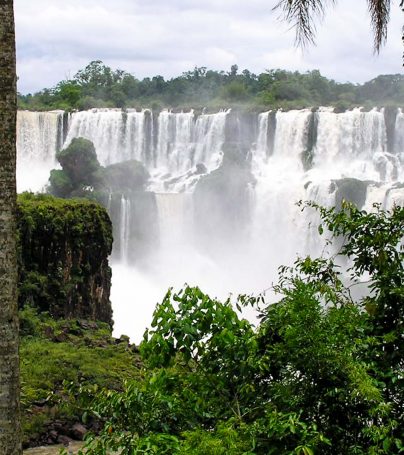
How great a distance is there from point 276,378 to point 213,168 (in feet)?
108

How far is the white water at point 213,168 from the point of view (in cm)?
3108

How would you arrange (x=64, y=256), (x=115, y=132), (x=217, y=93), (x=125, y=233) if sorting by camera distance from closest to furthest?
1. (x=64, y=256)
2. (x=125, y=233)
3. (x=115, y=132)
4. (x=217, y=93)

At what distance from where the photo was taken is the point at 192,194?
1361 inches

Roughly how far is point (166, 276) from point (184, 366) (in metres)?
26.5

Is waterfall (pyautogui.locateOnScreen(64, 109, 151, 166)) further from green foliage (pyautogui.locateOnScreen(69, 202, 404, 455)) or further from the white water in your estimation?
green foliage (pyautogui.locateOnScreen(69, 202, 404, 455))

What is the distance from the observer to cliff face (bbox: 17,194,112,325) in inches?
665

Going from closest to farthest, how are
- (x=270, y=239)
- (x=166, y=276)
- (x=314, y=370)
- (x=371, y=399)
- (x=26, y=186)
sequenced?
1. (x=371, y=399)
2. (x=314, y=370)
3. (x=166, y=276)
4. (x=270, y=239)
5. (x=26, y=186)

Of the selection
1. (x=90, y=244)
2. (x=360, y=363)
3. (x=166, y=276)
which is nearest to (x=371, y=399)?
(x=360, y=363)

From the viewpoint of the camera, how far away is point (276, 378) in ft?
15.3

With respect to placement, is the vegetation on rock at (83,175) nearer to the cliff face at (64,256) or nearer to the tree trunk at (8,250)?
the cliff face at (64,256)

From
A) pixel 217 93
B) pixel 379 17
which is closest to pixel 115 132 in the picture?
pixel 217 93

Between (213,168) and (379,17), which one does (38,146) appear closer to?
(213,168)

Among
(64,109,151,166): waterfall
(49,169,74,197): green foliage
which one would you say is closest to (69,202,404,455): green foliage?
(49,169,74,197): green foliage

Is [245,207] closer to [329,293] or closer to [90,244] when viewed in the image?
[90,244]
